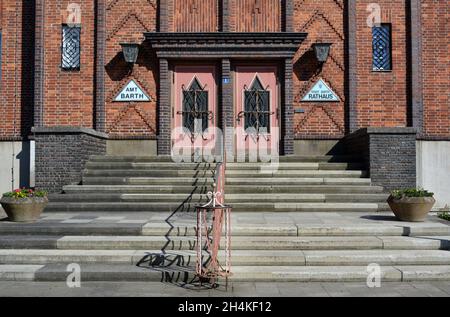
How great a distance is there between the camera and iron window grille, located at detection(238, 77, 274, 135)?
1252 cm

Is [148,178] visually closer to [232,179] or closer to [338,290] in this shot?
[232,179]

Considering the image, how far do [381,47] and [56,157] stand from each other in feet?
30.7

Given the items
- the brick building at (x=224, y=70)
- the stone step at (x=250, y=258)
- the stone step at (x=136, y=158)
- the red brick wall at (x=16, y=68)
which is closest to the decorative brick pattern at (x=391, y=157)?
the brick building at (x=224, y=70)

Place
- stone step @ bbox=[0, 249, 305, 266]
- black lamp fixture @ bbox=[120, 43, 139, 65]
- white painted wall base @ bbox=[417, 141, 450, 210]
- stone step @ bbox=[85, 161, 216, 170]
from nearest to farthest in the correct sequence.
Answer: stone step @ bbox=[0, 249, 305, 266] < stone step @ bbox=[85, 161, 216, 170] < white painted wall base @ bbox=[417, 141, 450, 210] < black lamp fixture @ bbox=[120, 43, 139, 65]

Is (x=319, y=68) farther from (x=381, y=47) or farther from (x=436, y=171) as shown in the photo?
(x=436, y=171)

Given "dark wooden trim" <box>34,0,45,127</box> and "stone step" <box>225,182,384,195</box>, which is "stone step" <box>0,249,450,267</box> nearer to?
"stone step" <box>225,182,384,195</box>

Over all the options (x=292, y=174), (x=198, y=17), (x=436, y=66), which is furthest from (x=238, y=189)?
(x=436, y=66)

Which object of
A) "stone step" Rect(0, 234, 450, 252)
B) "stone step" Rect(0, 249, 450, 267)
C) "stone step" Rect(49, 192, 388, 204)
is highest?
"stone step" Rect(49, 192, 388, 204)

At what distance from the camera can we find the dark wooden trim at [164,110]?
40.4 feet

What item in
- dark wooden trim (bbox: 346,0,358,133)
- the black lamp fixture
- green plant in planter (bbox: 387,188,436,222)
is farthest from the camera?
dark wooden trim (bbox: 346,0,358,133)

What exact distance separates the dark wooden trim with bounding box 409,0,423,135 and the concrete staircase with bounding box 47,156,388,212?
2846mm

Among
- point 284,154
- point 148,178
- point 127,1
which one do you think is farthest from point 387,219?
point 127,1

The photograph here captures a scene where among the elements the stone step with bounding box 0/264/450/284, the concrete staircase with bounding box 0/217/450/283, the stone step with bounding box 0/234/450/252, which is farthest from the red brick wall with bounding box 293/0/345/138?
the stone step with bounding box 0/264/450/284

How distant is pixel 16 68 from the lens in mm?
12562
